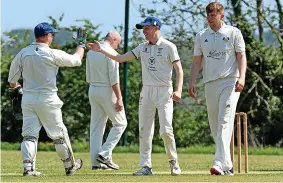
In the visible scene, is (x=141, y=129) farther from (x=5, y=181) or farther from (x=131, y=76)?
(x=131, y=76)

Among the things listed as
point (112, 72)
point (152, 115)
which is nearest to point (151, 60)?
point (152, 115)

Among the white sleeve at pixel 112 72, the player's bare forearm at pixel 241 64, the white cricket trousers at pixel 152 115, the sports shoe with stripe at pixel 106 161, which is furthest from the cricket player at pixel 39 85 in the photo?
the sports shoe with stripe at pixel 106 161

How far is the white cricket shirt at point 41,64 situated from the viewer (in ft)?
45.2

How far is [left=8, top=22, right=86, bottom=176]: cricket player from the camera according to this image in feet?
45.3

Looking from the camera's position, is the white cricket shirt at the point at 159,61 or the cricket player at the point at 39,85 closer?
the cricket player at the point at 39,85

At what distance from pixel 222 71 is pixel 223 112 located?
1.80ft

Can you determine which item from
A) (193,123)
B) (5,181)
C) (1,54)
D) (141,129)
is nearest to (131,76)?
(193,123)

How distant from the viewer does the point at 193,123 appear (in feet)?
109

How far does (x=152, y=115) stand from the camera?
567 inches

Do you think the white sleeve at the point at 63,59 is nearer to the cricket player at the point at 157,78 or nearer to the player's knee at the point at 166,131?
the cricket player at the point at 157,78

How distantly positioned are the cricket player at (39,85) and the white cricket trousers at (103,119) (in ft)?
8.59

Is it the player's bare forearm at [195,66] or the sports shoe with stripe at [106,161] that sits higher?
the player's bare forearm at [195,66]

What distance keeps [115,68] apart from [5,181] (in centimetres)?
437

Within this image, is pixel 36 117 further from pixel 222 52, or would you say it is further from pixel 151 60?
pixel 222 52
